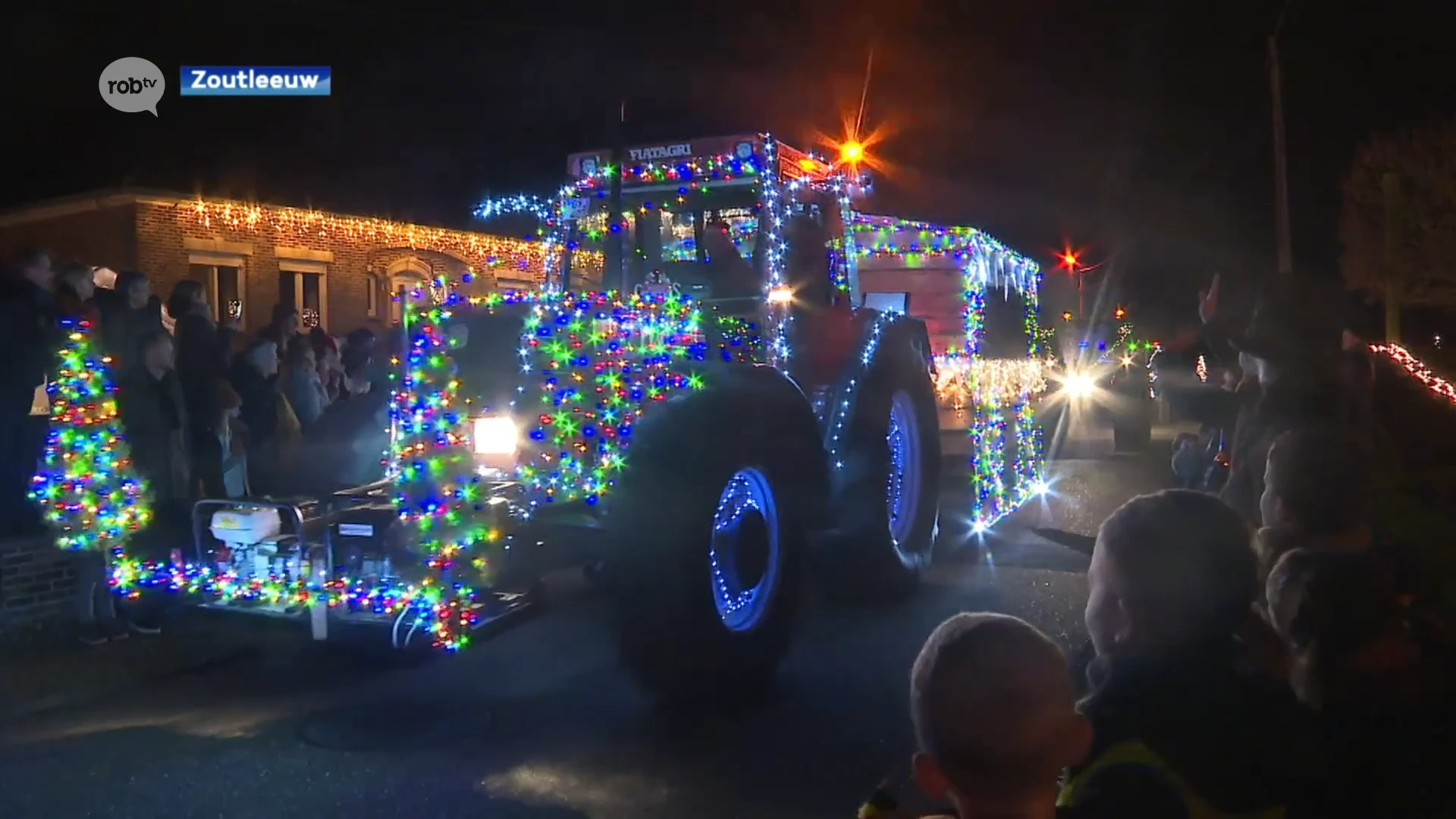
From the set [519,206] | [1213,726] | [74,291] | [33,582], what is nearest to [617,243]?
[519,206]

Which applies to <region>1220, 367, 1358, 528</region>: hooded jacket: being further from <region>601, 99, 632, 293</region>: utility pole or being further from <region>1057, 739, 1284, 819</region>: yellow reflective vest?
<region>601, 99, 632, 293</region>: utility pole

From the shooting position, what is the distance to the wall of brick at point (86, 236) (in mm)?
15273

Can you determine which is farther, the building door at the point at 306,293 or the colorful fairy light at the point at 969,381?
the building door at the point at 306,293

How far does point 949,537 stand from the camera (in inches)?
382

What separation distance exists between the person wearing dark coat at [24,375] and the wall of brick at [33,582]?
0.30 meters

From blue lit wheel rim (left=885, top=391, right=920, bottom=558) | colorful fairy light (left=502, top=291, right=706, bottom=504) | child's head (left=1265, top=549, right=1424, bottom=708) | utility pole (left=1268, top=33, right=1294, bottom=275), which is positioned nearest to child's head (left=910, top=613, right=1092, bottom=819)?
child's head (left=1265, top=549, right=1424, bottom=708)

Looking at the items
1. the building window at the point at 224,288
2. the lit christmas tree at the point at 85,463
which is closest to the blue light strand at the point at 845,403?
the lit christmas tree at the point at 85,463

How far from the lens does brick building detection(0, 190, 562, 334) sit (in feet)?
50.3

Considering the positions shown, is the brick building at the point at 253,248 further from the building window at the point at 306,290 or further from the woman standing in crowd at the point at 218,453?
the woman standing in crowd at the point at 218,453

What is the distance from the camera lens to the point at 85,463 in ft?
20.6

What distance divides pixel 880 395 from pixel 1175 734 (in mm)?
5325

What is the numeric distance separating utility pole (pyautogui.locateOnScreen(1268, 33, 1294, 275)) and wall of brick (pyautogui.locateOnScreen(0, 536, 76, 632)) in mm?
16070

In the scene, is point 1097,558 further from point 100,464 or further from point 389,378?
point 100,464

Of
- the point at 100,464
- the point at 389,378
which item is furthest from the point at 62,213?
the point at 389,378
